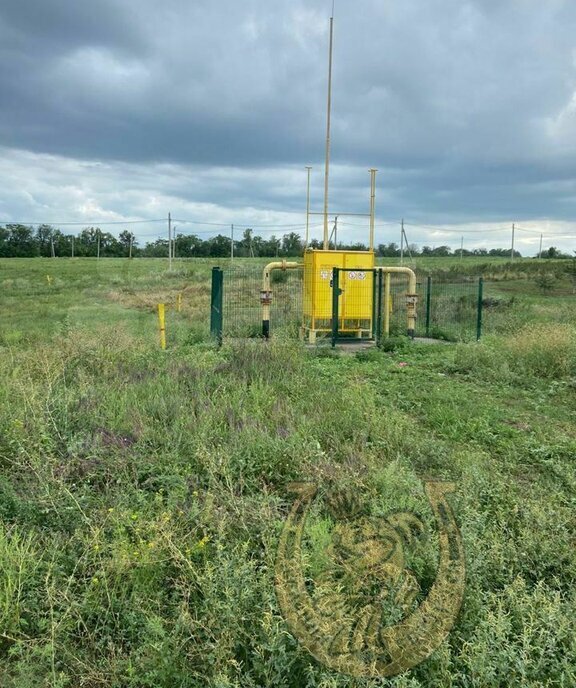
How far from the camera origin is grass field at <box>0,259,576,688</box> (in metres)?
2.41

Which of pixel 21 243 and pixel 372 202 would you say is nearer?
pixel 372 202

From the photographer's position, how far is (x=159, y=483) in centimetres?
379

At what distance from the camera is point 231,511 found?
3406 mm

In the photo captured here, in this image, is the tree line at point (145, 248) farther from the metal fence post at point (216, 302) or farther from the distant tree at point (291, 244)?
the metal fence post at point (216, 302)

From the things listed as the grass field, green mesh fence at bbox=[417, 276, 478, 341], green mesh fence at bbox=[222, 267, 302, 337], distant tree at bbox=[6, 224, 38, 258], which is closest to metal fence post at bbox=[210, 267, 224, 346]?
green mesh fence at bbox=[222, 267, 302, 337]

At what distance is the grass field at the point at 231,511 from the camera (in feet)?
7.92

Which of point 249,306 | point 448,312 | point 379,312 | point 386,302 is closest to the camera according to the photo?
point 379,312

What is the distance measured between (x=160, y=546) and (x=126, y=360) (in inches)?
174


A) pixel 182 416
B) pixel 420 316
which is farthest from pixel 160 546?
pixel 420 316

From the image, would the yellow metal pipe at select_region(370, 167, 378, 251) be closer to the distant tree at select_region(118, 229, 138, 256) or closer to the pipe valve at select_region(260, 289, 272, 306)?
the pipe valve at select_region(260, 289, 272, 306)

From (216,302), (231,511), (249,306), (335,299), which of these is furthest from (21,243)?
(231,511)

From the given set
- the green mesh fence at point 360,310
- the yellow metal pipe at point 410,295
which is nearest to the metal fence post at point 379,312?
the green mesh fence at point 360,310

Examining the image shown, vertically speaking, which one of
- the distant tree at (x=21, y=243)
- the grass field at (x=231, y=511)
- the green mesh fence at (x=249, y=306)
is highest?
the distant tree at (x=21, y=243)

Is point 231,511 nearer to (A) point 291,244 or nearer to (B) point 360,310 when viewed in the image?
(B) point 360,310
